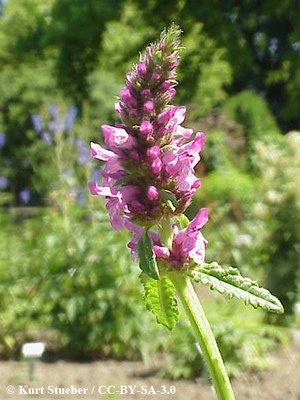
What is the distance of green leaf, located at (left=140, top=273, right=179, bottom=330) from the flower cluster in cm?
4

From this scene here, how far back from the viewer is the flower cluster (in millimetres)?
813

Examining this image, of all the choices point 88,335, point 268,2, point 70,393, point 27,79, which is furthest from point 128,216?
point 27,79

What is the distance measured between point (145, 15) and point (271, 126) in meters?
7.46

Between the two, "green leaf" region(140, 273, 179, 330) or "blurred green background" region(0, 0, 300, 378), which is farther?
"blurred green background" region(0, 0, 300, 378)

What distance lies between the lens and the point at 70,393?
11.0 feet

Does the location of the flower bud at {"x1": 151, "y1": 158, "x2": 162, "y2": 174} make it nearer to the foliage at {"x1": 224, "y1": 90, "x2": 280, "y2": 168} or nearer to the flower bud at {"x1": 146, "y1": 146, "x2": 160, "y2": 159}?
the flower bud at {"x1": 146, "y1": 146, "x2": 160, "y2": 159}

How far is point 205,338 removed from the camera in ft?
2.74

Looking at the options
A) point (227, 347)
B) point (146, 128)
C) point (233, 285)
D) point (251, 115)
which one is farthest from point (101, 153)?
point (251, 115)

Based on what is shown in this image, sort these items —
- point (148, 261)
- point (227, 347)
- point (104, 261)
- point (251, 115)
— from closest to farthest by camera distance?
point (148, 261) → point (227, 347) → point (104, 261) → point (251, 115)

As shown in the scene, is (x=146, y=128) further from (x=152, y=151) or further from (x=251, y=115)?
(x=251, y=115)

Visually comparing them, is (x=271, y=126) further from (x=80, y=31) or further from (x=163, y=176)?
(x=163, y=176)

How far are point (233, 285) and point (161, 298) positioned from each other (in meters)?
0.08

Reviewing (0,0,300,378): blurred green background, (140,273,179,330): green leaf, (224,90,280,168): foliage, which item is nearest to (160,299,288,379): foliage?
(0,0,300,378): blurred green background

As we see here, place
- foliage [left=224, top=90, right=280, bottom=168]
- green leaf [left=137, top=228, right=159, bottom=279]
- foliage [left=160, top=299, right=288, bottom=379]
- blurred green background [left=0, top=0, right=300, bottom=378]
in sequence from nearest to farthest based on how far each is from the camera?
green leaf [left=137, top=228, right=159, bottom=279] < foliage [left=160, top=299, right=288, bottom=379] < blurred green background [left=0, top=0, right=300, bottom=378] < foliage [left=224, top=90, right=280, bottom=168]
